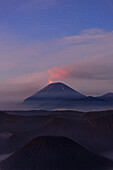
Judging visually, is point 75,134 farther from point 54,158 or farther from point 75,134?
point 54,158

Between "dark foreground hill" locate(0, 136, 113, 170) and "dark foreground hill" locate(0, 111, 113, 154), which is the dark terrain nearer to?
"dark foreground hill" locate(0, 111, 113, 154)

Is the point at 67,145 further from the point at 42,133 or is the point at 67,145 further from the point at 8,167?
the point at 42,133

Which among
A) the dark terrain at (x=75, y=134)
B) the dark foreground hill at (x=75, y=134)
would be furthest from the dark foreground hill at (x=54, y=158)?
the dark foreground hill at (x=75, y=134)

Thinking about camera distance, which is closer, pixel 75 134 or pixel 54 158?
pixel 54 158

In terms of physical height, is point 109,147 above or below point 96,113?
below

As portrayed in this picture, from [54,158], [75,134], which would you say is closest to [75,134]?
[75,134]

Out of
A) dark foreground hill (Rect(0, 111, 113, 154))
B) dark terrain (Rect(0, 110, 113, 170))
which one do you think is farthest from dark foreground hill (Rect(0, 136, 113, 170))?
dark foreground hill (Rect(0, 111, 113, 154))

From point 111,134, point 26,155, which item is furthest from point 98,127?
point 26,155

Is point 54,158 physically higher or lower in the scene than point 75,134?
lower
